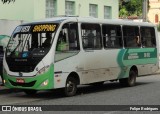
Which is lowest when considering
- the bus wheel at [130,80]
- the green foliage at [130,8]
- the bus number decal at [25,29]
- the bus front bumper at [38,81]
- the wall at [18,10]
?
the bus wheel at [130,80]

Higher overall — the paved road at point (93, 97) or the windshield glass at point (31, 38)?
the windshield glass at point (31, 38)

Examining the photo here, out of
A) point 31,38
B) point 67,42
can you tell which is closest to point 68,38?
point 67,42

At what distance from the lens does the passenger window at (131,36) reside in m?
18.9

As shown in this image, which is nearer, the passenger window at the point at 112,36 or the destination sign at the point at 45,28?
the destination sign at the point at 45,28

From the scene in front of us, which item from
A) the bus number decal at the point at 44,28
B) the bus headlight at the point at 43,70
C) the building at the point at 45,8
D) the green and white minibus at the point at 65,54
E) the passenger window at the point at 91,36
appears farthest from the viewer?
the building at the point at 45,8

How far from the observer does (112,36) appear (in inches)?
707

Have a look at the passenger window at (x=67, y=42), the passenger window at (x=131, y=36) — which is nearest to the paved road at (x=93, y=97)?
the passenger window at (x=67, y=42)

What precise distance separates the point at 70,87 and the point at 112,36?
10.7ft

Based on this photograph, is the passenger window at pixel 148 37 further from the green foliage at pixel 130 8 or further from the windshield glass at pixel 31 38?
the green foliage at pixel 130 8

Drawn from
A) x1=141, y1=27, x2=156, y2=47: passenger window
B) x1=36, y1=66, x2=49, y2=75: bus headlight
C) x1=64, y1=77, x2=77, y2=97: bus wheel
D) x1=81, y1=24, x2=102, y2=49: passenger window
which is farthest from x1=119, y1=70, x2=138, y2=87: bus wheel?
x1=36, y1=66, x2=49, y2=75: bus headlight

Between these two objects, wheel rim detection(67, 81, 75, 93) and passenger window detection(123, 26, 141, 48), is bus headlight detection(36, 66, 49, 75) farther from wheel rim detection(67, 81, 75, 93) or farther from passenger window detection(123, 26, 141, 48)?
passenger window detection(123, 26, 141, 48)

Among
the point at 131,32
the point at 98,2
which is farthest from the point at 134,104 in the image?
the point at 98,2

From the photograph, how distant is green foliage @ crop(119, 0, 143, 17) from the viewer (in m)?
57.7

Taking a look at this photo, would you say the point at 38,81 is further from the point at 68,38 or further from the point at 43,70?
the point at 68,38
